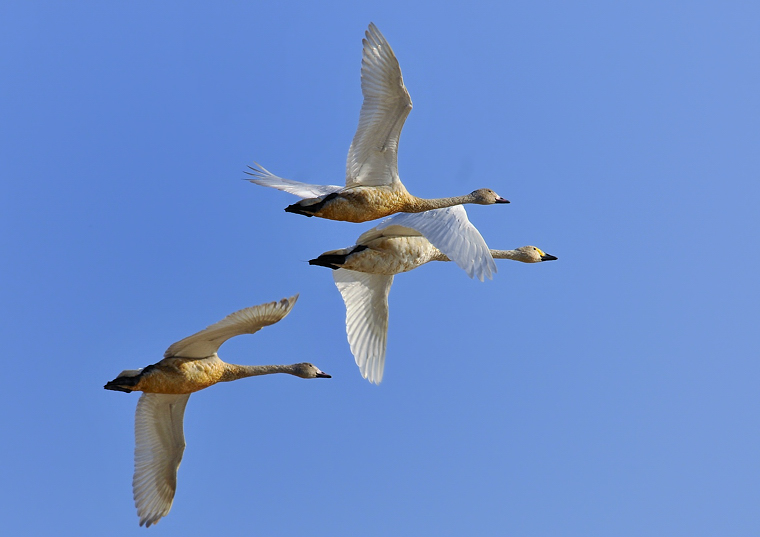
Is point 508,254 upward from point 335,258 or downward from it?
upward

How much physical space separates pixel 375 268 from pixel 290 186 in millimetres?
2230

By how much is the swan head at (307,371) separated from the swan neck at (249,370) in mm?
69

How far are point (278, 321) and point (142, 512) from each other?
4.64 meters

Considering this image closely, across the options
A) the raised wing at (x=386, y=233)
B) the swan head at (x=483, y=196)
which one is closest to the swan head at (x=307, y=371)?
the raised wing at (x=386, y=233)

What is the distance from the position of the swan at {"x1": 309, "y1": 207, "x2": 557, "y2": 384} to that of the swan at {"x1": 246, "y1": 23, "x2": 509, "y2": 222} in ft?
1.35

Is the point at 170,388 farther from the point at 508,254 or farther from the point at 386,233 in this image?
the point at 508,254

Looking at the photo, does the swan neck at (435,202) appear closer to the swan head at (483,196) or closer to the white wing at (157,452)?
the swan head at (483,196)

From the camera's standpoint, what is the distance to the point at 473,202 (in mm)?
18328

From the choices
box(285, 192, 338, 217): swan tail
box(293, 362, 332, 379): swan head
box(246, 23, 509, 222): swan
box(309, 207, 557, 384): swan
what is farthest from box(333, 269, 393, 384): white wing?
box(285, 192, 338, 217): swan tail

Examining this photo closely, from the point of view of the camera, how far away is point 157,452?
17.5 meters

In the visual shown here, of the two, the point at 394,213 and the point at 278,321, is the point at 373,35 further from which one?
the point at 278,321

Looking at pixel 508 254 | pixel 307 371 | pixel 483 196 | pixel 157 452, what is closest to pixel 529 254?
pixel 508 254

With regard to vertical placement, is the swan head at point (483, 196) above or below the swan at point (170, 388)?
above

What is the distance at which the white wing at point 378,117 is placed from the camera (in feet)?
52.1
